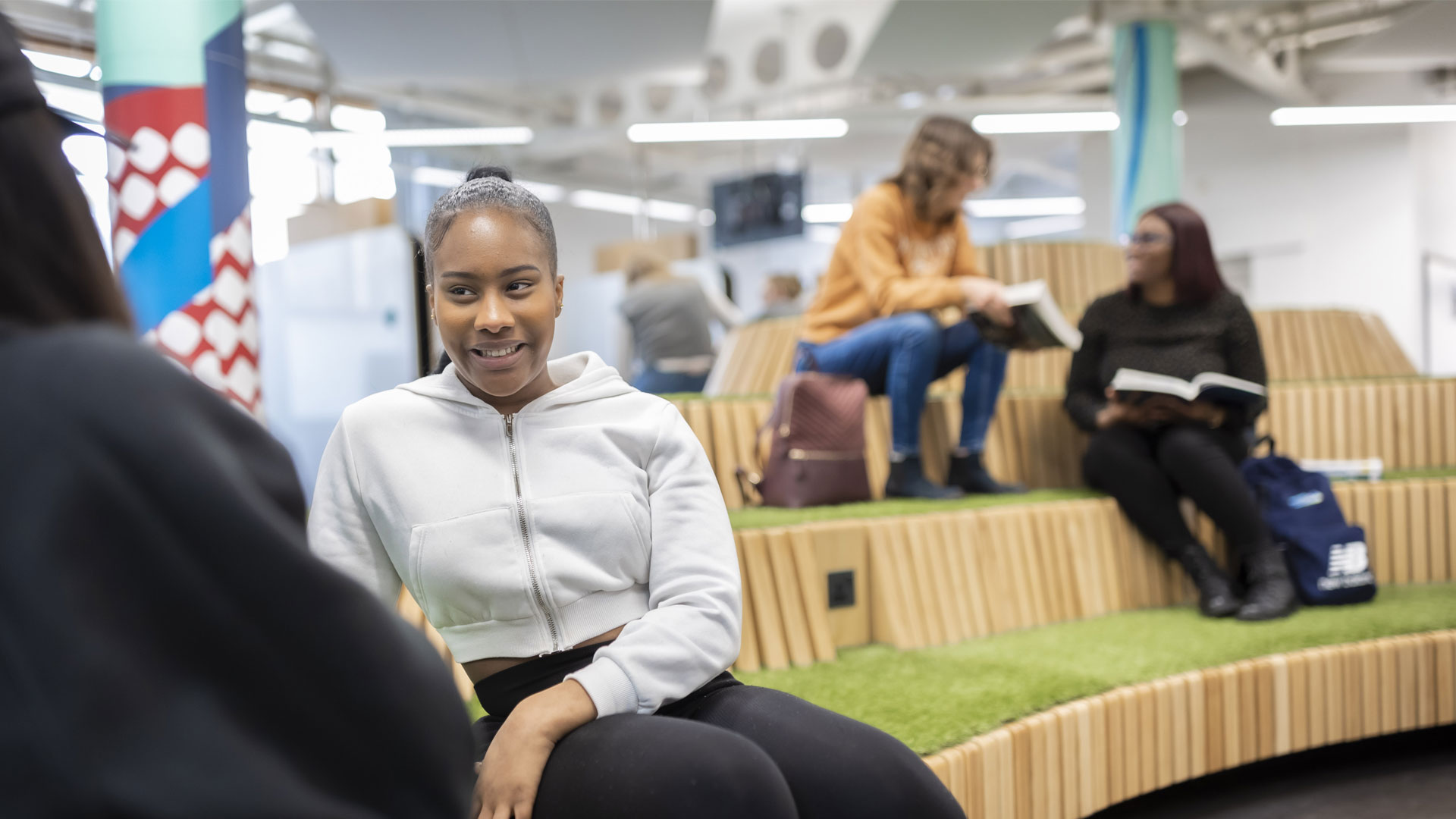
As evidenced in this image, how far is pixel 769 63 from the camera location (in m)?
11.0

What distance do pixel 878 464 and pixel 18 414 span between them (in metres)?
3.14

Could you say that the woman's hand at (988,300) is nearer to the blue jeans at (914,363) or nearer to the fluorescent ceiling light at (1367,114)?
the blue jeans at (914,363)

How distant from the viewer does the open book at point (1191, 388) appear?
10.1 ft

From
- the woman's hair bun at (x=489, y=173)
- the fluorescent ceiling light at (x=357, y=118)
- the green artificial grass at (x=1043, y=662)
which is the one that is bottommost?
the green artificial grass at (x=1043, y=662)

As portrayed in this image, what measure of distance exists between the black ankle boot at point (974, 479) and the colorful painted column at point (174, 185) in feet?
9.01

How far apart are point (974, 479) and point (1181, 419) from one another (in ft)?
2.13

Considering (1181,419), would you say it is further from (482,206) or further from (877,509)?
(482,206)

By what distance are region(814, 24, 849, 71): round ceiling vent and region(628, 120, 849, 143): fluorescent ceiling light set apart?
61 cm

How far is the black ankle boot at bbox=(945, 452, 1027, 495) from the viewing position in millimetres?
3420

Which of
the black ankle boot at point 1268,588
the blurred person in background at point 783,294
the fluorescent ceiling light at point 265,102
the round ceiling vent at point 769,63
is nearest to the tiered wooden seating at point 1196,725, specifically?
the black ankle boot at point 1268,588

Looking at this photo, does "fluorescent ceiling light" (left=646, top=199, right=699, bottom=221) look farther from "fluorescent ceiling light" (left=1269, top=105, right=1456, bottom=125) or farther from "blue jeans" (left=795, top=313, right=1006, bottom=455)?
"blue jeans" (left=795, top=313, right=1006, bottom=455)

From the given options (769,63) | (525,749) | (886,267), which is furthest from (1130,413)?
(769,63)

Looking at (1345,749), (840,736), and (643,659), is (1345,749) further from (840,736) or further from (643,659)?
(643,659)

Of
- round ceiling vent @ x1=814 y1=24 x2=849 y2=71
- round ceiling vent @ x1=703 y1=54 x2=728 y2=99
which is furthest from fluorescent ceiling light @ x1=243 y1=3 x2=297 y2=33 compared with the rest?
round ceiling vent @ x1=814 y1=24 x2=849 y2=71
